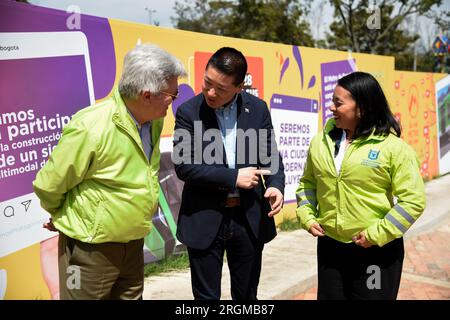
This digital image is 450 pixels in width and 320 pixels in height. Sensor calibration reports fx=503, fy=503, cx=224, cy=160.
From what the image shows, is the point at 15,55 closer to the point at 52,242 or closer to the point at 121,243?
the point at 52,242

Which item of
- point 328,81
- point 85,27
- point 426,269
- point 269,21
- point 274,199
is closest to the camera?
point 274,199

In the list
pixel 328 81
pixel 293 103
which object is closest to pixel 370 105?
pixel 293 103

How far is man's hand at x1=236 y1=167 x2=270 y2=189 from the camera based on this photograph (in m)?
2.44

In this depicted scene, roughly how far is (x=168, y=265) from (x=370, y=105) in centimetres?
295

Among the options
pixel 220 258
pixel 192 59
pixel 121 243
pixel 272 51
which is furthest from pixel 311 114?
pixel 121 243

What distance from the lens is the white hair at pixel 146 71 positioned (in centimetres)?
215

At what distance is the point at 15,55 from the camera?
3.45m

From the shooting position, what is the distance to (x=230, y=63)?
246 cm

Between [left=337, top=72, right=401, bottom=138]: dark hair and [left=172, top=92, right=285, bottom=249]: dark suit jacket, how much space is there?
0.49m

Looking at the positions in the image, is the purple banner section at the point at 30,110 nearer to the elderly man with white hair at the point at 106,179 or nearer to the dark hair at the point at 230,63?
the elderly man with white hair at the point at 106,179

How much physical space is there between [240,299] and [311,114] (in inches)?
186

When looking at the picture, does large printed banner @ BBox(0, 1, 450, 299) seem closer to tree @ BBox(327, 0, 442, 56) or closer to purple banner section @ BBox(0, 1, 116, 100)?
purple banner section @ BBox(0, 1, 116, 100)

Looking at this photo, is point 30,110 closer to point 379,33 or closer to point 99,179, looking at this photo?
point 99,179

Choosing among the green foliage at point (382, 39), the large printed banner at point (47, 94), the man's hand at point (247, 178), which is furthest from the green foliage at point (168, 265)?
the green foliage at point (382, 39)
